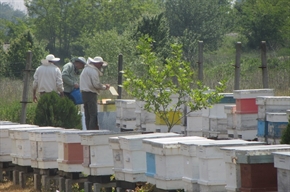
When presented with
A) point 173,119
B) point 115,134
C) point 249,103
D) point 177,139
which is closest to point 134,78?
point 173,119

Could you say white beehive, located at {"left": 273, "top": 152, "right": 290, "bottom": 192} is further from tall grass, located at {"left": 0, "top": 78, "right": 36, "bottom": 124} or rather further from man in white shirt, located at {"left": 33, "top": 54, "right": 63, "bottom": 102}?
tall grass, located at {"left": 0, "top": 78, "right": 36, "bottom": 124}

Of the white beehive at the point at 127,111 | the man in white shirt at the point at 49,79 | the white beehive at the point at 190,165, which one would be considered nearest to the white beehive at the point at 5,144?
the white beehive at the point at 127,111

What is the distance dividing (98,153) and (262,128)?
259 cm

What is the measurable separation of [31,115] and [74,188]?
20.2 ft

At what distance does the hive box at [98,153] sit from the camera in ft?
27.4

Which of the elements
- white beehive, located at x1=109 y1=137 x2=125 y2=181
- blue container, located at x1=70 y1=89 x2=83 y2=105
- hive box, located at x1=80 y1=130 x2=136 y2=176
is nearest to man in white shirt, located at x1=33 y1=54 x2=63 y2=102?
blue container, located at x1=70 y1=89 x2=83 y2=105

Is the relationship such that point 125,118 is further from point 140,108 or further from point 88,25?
point 88,25

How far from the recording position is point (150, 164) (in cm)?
748

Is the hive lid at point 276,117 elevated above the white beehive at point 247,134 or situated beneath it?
elevated above

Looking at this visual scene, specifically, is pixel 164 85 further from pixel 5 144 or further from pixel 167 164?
pixel 167 164

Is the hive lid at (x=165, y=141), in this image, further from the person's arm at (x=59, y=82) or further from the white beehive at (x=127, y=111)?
the person's arm at (x=59, y=82)

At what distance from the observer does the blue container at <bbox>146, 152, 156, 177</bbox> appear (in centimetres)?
741

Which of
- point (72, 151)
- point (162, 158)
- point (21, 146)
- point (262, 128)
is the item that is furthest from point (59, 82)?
point (162, 158)

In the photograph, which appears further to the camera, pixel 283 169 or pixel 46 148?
pixel 46 148
